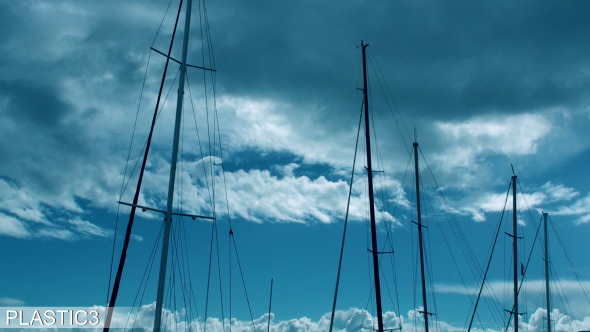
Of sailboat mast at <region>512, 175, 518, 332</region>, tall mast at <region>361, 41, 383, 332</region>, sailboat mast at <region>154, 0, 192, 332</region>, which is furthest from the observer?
sailboat mast at <region>512, 175, 518, 332</region>

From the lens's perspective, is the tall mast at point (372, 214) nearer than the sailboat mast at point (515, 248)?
Yes

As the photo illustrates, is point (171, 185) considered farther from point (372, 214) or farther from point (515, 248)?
point (515, 248)

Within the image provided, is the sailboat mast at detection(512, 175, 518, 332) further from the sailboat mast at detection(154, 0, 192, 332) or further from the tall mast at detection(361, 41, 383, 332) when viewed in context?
the sailboat mast at detection(154, 0, 192, 332)

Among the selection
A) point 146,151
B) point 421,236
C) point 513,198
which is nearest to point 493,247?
point 513,198

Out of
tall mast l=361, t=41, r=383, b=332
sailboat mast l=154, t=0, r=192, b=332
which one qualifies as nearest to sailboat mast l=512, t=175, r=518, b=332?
tall mast l=361, t=41, r=383, b=332

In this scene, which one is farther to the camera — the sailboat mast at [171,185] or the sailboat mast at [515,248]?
the sailboat mast at [515,248]

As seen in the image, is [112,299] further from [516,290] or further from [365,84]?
[516,290]

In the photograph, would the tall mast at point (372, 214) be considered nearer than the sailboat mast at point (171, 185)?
No

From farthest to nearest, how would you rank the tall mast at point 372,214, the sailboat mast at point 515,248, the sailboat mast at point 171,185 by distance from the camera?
the sailboat mast at point 515,248, the tall mast at point 372,214, the sailboat mast at point 171,185

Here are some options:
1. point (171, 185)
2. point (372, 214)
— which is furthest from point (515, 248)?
point (171, 185)

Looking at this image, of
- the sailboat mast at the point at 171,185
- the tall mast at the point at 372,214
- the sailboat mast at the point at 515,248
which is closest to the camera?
the sailboat mast at the point at 171,185

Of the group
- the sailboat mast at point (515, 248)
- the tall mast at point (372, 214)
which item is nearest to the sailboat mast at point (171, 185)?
the tall mast at point (372, 214)

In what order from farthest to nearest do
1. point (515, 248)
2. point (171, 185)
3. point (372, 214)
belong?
point (515, 248)
point (372, 214)
point (171, 185)

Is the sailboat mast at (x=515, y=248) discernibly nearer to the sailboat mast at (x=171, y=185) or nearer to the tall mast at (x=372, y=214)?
the tall mast at (x=372, y=214)
